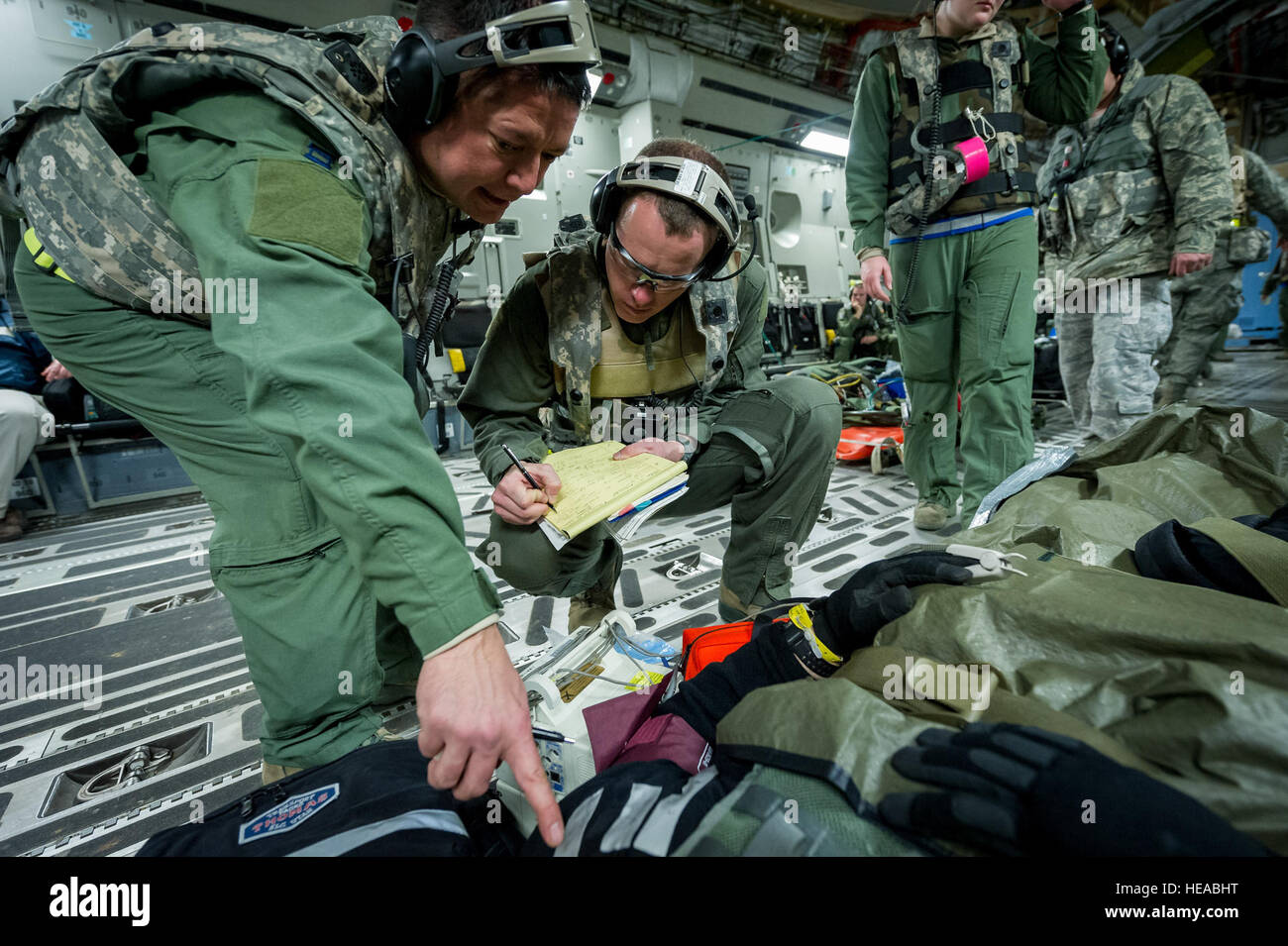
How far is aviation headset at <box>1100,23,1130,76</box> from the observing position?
2.12 meters

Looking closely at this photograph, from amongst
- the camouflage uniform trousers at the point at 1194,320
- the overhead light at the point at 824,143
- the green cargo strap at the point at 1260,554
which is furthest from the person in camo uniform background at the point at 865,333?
the green cargo strap at the point at 1260,554

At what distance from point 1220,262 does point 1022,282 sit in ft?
12.7

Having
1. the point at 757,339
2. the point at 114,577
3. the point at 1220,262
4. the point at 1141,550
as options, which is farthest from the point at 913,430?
the point at 1220,262

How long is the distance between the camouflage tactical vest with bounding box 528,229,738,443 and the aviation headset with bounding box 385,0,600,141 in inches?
25.4

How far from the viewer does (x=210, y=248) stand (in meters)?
0.65

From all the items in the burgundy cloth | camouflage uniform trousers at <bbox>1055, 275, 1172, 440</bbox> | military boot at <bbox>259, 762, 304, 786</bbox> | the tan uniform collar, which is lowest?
military boot at <bbox>259, 762, 304, 786</bbox>

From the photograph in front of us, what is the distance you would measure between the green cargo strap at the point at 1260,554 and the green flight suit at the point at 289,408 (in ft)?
2.93

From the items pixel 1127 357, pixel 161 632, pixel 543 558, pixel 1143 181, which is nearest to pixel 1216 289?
pixel 1143 181

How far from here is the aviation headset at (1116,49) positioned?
83.5 inches

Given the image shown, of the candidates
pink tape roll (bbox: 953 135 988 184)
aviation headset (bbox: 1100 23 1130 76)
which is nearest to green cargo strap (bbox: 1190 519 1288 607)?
pink tape roll (bbox: 953 135 988 184)

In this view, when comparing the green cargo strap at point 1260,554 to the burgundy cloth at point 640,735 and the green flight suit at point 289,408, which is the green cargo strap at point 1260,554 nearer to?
the burgundy cloth at point 640,735

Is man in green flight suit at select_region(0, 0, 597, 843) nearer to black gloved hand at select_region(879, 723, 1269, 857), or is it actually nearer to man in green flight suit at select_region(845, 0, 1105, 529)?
black gloved hand at select_region(879, 723, 1269, 857)

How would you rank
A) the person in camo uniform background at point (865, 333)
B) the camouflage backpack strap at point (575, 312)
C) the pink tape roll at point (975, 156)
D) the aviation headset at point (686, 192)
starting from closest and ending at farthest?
the aviation headset at point (686, 192) → the camouflage backpack strap at point (575, 312) → the pink tape roll at point (975, 156) → the person in camo uniform background at point (865, 333)
